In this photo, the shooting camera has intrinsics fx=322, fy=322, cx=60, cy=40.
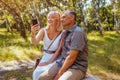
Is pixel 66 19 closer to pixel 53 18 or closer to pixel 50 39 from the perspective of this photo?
pixel 53 18

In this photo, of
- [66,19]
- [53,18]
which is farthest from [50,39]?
[66,19]

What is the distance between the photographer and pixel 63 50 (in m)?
4.82

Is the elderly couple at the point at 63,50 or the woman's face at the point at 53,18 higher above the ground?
the woman's face at the point at 53,18

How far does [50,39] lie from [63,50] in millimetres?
502

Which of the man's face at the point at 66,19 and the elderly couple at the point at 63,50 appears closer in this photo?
the elderly couple at the point at 63,50

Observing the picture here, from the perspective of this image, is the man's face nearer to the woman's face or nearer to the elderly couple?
the elderly couple

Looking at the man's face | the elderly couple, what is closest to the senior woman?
the elderly couple

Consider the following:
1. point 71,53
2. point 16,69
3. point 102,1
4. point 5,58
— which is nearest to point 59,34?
point 71,53

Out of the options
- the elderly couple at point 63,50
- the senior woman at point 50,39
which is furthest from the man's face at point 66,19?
the senior woman at point 50,39

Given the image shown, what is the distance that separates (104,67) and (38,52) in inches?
202

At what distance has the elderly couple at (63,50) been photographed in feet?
15.2

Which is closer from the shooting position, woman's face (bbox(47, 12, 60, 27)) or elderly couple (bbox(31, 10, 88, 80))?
elderly couple (bbox(31, 10, 88, 80))

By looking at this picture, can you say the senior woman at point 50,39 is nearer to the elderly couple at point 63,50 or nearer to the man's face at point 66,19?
the elderly couple at point 63,50

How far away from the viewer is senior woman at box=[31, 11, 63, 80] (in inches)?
201
